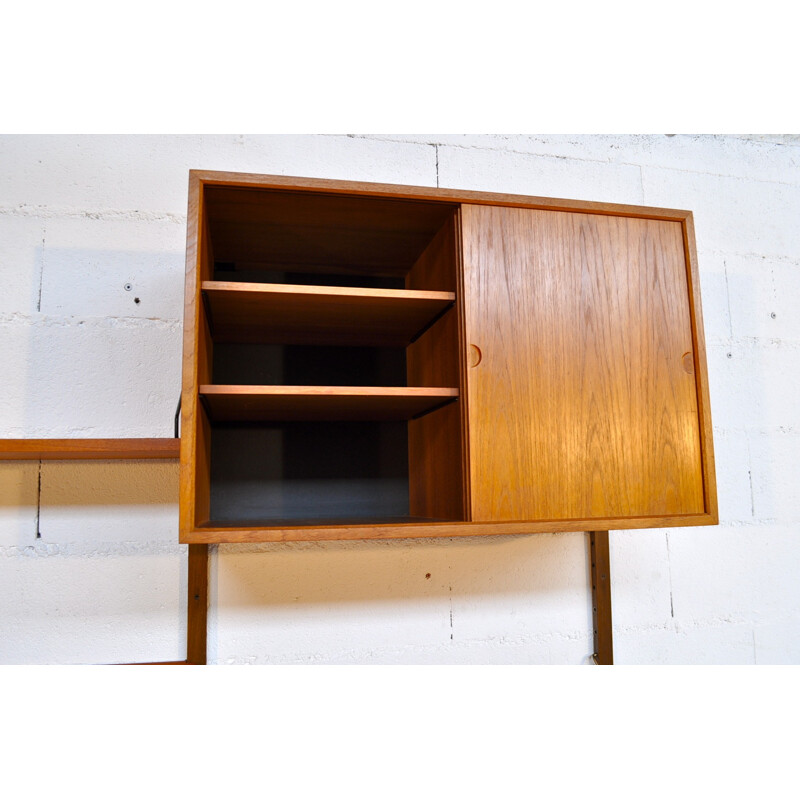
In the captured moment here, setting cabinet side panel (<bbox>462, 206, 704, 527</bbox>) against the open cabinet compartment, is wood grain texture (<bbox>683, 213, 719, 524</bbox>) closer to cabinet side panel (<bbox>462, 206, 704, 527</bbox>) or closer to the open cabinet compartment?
cabinet side panel (<bbox>462, 206, 704, 527</bbox>)

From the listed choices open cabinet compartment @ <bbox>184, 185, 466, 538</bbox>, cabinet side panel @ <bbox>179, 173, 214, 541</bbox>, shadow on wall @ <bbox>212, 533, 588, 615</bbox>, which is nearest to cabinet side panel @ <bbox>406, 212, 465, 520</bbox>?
open cabinet compartment @ <bbox>184, 185, 466, 538</bbox>

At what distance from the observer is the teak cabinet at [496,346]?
3.30 ft

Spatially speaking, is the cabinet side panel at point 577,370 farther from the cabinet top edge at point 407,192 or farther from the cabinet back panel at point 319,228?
the cabinet back panel at point 319,228

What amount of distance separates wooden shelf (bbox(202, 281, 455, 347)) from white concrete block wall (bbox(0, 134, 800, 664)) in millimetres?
203

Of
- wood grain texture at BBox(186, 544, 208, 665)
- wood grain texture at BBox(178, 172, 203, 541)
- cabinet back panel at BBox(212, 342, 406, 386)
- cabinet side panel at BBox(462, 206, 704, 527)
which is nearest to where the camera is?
wood grain texture at BBox(178, 172, 203, 541)

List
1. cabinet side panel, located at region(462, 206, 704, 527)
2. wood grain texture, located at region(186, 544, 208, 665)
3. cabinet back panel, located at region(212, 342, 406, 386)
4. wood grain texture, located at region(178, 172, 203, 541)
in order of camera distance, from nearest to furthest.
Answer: wood grain texture, located at region(178, 172, 203, 541), cabinet side panel, located at region(462, 206, 704, 527), wood grain texture, located at region(186, 544, 208, 665), cabinet back panel, located at region(212, 342, 406, 386)

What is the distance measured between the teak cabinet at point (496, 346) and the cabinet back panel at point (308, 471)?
6cm

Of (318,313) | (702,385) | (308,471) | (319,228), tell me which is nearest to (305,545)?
(308,471)

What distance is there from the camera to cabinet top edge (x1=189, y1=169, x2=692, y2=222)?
3.25ft

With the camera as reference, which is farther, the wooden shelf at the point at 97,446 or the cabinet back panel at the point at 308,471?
the cabinet back panel at the point at 308,471

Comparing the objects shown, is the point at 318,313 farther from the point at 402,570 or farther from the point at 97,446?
the point at 402,570

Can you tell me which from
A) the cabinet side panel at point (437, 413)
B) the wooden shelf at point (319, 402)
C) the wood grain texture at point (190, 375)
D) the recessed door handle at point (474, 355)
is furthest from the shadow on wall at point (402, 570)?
the recessed door handle at point (474, 355)

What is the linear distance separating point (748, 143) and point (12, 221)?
5.51ft

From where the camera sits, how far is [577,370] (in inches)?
42.0
